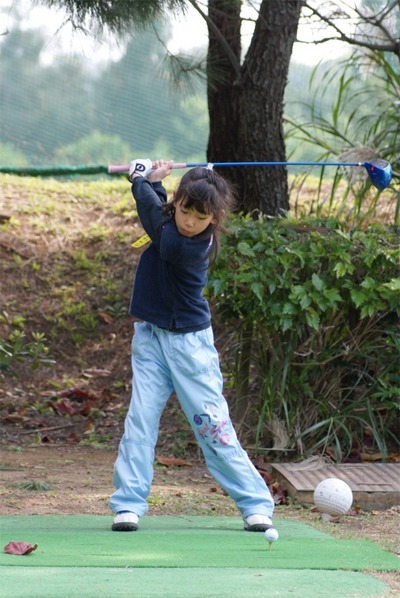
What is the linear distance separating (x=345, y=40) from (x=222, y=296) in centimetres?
270

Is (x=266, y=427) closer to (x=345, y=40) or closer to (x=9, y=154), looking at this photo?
(x=345, y=40)

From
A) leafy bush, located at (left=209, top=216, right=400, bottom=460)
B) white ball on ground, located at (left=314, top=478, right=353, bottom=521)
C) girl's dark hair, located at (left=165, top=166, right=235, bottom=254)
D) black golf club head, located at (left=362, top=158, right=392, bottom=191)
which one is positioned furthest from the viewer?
leafy bush, located at (left=209, top=216, right=400, bottom=460)

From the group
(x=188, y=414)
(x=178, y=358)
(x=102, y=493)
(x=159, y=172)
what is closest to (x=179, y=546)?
(x=188, y=414)

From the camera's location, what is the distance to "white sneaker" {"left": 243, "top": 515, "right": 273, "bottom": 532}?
4.43 m

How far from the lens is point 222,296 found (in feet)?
20.6

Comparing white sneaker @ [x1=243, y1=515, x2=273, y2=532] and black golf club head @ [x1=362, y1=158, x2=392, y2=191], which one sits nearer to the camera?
white sneaker @ [x1=243, y1=515, x2=273, y2=532]

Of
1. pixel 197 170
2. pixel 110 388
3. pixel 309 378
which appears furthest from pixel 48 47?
pixel 197 170

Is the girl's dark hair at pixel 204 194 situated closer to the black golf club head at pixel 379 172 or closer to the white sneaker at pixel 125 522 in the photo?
the black golf club head at pixel 379 172

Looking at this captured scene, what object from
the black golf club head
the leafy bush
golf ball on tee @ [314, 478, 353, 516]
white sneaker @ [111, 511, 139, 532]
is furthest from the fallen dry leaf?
the black golf club head

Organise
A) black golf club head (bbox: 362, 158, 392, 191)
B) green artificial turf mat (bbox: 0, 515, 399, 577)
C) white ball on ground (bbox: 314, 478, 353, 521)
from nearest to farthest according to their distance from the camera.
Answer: green artificial turf mat (bbox: 0, 515, 399, 577), white ball on ground (bbox: 314, 478, 353, 521), black golf club head (bbox: 362, 158, 392, 191)

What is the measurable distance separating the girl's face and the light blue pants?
44cm

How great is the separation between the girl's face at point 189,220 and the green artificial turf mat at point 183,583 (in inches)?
56.0

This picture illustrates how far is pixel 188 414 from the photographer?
176 inches

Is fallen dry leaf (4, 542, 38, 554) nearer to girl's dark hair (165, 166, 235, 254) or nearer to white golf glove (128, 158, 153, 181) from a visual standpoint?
girl's dark hair (165, 166, 235, 254)
